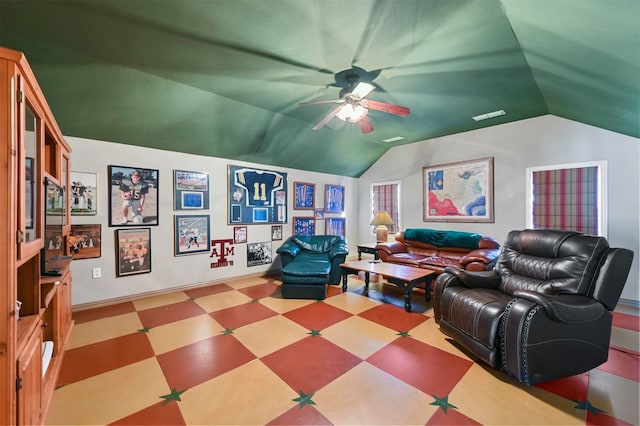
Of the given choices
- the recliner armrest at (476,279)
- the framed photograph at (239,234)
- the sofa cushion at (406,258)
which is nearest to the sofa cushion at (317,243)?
the framed photograph at (239,234)

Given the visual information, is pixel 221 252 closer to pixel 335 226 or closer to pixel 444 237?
pixel 335 226

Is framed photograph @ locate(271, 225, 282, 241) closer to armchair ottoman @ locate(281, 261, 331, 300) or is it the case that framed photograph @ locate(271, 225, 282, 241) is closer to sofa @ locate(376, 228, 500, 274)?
armchair ottoman @ locate(281, 261, 331, 300)

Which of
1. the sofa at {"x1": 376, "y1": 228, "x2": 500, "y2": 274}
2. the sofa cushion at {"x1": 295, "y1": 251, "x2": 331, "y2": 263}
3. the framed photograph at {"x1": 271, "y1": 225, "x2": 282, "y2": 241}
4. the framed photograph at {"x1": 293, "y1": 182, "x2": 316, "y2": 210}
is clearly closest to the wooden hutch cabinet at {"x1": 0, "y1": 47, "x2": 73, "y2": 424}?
the sofa cushion at {"x1": 295, "y1": 251, "x2": 331, "y2": 263}

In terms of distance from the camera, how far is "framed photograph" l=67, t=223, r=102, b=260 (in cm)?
317

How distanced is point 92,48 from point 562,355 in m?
4.64

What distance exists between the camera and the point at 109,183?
11.2 feet

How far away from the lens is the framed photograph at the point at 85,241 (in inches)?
125

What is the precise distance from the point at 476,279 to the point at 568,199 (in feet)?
8.48

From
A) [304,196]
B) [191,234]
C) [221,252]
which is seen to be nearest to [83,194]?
[191,234]

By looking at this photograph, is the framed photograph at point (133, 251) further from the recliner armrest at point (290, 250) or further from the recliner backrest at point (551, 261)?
the recliner backrest at point (551, 261)

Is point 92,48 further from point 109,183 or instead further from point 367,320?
point 367,320

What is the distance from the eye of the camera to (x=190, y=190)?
4.12 m

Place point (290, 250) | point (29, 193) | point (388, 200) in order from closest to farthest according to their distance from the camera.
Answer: point (29, 193) → point (290, 250) → point (388, 200)

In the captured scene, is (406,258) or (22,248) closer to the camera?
(22,248)
